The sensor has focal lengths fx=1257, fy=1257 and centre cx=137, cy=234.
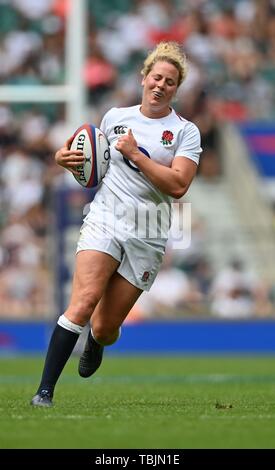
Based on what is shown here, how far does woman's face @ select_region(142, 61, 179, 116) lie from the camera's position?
7777mm

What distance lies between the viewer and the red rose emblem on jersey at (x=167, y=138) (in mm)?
7816

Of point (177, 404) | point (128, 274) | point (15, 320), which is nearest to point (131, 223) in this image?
point (128, 274)

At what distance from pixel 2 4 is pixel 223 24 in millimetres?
3765

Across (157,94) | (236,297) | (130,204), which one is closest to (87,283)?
(130,204)

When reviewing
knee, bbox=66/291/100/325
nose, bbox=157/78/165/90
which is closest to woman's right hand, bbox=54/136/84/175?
nose, bbox=157/78/165/90

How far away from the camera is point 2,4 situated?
21.3 meters

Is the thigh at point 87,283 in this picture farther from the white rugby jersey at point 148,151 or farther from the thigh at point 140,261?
the white rugby jersey at point 148,151

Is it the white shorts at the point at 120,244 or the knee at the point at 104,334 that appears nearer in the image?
the white shorts at the point at 120,244

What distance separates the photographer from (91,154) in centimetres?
779

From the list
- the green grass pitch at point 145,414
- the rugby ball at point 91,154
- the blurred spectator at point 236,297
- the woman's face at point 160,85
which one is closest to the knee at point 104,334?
the green grass pitch at point 145,414

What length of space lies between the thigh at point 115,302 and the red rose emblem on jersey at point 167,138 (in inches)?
34.4

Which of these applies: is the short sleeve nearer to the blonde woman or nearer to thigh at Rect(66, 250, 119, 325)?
the blonde woman

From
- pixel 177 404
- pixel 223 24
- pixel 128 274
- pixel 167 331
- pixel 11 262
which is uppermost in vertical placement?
pixel 223 24

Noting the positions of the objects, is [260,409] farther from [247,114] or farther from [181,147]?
[247,114]
